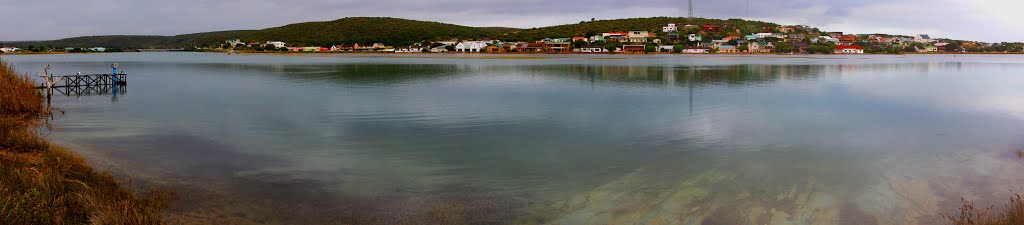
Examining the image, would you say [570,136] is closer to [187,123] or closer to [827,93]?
[187,123]

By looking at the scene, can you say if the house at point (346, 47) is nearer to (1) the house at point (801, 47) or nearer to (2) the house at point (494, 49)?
(2) the house at point (494, 49)

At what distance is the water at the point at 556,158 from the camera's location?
33.0 ft

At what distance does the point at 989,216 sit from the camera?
936cm

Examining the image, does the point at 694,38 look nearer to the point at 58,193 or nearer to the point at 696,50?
the point at 696,50

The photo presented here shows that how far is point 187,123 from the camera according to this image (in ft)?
70.7

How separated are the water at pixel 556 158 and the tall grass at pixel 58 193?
74 cm

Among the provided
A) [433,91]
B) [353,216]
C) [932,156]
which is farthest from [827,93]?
[353,216]

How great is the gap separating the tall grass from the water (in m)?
0.74

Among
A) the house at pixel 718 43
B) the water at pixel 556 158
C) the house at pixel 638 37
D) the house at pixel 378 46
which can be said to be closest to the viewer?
the water at pixel 556 158

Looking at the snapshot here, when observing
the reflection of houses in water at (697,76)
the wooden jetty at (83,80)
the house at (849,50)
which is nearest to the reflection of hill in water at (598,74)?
the reflection of houses in water at (697,76)

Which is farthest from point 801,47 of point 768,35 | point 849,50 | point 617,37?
point 617,37

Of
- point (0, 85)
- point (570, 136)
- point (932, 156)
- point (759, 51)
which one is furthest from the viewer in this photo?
point (759, 51)

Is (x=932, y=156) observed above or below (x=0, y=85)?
below

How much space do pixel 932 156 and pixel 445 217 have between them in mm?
11670
